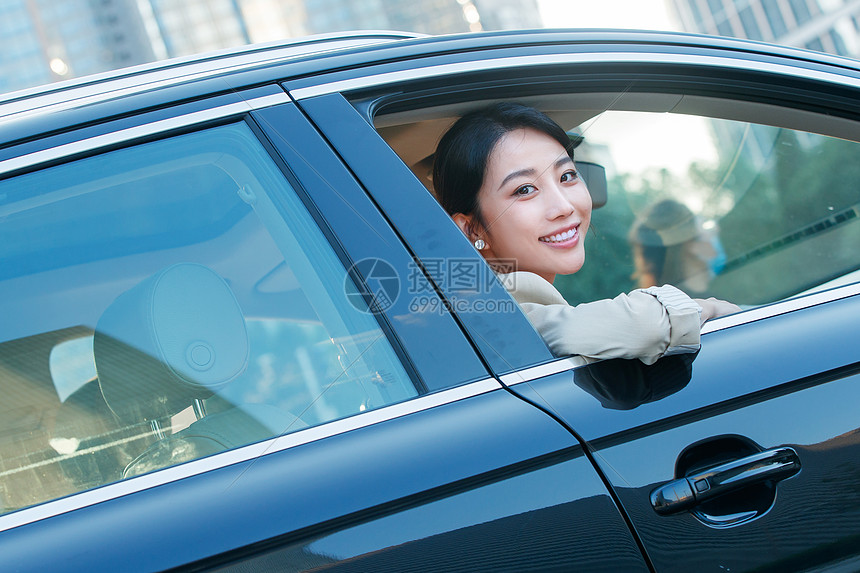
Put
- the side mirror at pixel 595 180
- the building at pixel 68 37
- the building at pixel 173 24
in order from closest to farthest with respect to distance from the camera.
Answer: the side mirror at pixel 595 180 → the building at pixel 68 37 → the building at pixel 173 24

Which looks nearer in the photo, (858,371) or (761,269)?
(858,371)

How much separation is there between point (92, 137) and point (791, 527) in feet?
4.01

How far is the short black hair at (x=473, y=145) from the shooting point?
1655 millimetres

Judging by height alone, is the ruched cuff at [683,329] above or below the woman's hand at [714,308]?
below

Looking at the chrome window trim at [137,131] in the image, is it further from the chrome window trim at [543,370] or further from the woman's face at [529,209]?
the woman's face at [529,209]

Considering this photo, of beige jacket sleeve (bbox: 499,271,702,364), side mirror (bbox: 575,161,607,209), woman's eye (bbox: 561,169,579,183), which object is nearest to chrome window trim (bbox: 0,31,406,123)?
woman's eye (bbox: 561,169,579,183)

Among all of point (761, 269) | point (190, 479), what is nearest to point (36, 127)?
point (190, 479)

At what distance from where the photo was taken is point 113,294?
113 centimetres

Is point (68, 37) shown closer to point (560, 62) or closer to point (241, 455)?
point (560, 62)

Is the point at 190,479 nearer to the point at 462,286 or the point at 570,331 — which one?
the point at 462,286

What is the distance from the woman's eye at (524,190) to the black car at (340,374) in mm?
396

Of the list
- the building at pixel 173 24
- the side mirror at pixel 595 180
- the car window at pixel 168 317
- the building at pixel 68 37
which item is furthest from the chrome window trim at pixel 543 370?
the building at pixel 68 37

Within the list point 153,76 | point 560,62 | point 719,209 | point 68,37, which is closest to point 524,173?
point 560,62

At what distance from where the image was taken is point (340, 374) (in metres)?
1.07
